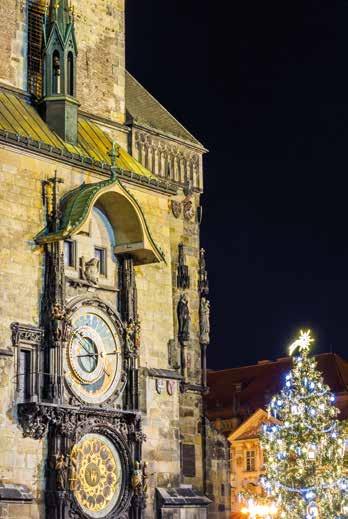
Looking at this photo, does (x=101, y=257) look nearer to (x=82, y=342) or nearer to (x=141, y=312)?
(x=141, y=312)

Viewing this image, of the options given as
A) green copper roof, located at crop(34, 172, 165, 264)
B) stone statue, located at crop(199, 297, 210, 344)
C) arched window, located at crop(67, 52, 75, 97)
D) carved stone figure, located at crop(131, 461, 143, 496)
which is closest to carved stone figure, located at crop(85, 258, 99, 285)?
green copper roof, located at crop(34, 172, 165, 264)

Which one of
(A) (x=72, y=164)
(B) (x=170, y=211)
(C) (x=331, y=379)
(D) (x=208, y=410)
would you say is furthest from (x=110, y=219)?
(D) (x=208, y=410)

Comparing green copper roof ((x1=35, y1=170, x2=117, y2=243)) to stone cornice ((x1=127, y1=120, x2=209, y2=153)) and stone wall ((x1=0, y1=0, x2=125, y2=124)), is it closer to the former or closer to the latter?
stone wall ((x1=0, y1=0, x2=125, y2=124))

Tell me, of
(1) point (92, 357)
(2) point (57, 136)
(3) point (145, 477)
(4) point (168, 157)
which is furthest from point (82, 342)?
(4) point (168, 157)

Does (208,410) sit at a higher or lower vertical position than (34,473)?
higher

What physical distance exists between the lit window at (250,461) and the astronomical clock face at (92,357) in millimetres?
42986

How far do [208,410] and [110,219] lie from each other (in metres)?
48.1

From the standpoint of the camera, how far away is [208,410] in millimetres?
76812

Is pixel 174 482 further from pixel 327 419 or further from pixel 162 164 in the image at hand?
pixel 162 164

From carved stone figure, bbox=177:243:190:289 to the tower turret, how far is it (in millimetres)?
5362

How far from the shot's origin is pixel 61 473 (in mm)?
27125

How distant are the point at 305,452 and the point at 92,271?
6913mm

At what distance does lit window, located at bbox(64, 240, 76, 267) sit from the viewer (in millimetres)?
28797

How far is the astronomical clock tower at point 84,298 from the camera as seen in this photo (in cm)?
2725
